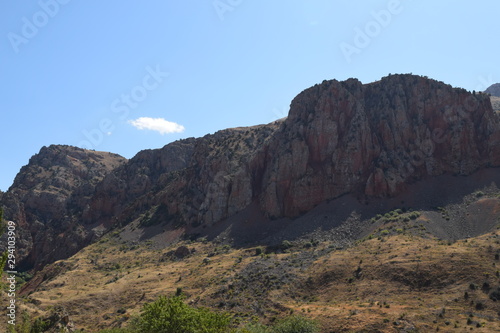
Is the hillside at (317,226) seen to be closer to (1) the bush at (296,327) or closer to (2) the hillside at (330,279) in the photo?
(2) the hillside at (330,279)

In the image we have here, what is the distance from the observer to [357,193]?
10138 centimetres

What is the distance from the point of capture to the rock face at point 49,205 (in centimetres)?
13512

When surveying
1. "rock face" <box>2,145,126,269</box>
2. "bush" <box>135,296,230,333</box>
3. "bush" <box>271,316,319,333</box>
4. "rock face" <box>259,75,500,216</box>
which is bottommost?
"bush" <box>271,316,319,333</box>

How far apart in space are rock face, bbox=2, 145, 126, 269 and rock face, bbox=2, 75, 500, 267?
0.88 m

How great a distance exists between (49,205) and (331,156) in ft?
433

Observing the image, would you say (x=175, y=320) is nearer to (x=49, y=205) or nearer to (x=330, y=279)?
(x=330, y=279)

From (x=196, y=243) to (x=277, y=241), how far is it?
25.1 m

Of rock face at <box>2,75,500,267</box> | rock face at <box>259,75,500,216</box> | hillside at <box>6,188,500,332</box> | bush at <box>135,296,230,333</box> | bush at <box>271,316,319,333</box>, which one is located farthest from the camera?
rock face at <box>2,75,500,267</box>

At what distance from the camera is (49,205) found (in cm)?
16525

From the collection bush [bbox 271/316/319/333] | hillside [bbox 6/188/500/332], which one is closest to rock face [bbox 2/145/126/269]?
hillside [bbox 6/188/500/332]

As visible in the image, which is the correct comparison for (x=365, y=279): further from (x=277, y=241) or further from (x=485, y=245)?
(x=277, y=241)

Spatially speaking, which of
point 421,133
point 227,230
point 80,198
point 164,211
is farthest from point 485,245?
point 80,198

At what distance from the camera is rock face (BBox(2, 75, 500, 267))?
103312mm

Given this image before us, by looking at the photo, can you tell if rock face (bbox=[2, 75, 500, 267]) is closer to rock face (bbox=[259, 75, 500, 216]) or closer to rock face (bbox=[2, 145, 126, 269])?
rock face (bbox=[259, 75, 500, 216])
